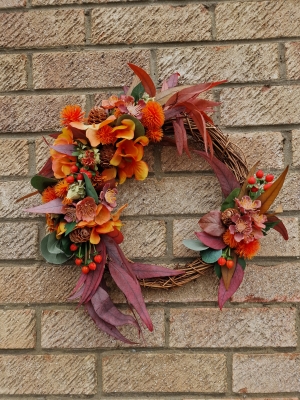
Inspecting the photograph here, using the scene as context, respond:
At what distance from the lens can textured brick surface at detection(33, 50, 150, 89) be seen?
1.07m

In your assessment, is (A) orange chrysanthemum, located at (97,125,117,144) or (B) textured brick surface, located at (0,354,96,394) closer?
(A) orange chrysanthemum, located at (97,125,117,144)

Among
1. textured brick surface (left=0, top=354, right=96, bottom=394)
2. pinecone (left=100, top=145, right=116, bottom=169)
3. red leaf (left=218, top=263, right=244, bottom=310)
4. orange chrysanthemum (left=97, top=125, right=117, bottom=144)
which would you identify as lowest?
textured brick surface (left=0, top=354, right=96, bottom=394)

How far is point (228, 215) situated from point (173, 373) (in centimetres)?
42

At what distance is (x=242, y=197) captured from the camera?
967mm

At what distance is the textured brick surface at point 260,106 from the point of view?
1.05 m

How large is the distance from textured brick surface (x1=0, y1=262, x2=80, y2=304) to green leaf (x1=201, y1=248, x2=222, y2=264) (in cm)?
32

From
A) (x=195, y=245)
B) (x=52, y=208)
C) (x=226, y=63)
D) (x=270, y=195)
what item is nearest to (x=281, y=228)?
(x=270, y=195)

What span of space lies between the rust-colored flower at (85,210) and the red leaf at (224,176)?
29 centimetres

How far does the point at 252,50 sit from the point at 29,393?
1.02 m

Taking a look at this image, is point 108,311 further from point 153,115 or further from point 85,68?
point 85,68

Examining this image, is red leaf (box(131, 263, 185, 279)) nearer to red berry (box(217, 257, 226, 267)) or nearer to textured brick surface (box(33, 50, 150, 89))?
red berry (box(217, 257, 226, 267))

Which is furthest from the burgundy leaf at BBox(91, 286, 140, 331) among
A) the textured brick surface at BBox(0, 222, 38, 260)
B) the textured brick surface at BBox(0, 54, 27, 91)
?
the textured brick surface at BBox(0, 54, 27, 91)

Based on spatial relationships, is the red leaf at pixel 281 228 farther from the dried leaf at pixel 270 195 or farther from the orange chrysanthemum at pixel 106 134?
the orange chrysanthemum at pixel 106 134

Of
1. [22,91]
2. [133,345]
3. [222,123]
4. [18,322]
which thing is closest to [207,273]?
[133,345]
